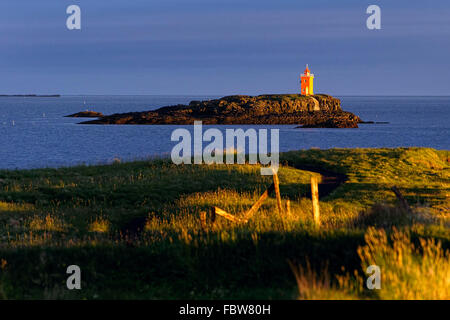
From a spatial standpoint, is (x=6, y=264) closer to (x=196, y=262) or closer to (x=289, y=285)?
(x=196, y=262)

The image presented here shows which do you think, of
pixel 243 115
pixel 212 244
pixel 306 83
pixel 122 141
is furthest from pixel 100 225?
pixel 306 83

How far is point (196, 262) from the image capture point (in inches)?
509

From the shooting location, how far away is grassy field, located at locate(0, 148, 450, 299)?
11.3 meters

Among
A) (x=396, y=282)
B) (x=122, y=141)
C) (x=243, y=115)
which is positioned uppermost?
(x=243, y=115)

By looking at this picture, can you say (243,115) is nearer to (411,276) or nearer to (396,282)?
(411,276)

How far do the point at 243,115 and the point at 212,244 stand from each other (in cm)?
13299

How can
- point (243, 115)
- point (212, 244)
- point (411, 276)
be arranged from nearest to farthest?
point (411, 276) → point (212, 244) → point (243, 115)

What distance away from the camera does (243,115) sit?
5719 inches

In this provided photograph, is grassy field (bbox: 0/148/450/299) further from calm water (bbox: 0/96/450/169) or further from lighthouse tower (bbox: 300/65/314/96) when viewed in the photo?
lighthouse tower (bbox: 300/65/314/96)

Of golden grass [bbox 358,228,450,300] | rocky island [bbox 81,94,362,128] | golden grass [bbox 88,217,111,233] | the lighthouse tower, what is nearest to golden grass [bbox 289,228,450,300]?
golden grass [bbox 358,228,450,300]

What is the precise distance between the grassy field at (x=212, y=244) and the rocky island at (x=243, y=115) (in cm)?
11361

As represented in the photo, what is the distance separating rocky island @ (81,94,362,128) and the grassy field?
11361 centimetres

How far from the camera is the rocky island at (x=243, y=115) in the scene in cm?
14262

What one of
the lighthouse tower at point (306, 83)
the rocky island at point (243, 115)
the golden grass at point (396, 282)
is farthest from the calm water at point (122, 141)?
the golden grass at point (396, 282)
